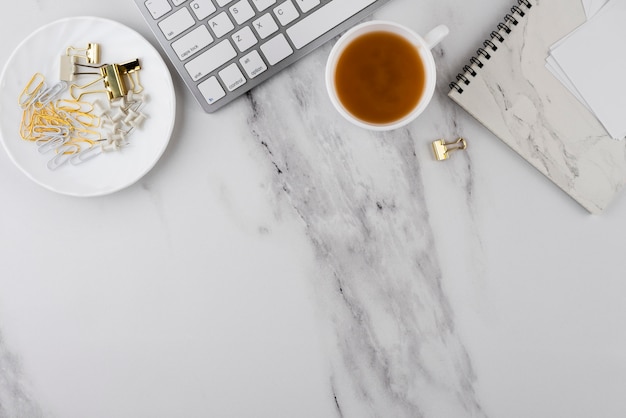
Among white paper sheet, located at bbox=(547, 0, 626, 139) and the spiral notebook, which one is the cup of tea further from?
white paper sheet, located at bbox=(547, 0, 626, 139)

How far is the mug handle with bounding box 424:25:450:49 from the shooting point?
0.58 meters

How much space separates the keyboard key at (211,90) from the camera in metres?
0.65

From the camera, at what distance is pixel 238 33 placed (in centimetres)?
65

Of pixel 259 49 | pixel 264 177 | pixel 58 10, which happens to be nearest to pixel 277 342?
pixel 264 177

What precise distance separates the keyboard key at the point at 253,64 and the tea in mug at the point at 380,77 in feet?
0.33

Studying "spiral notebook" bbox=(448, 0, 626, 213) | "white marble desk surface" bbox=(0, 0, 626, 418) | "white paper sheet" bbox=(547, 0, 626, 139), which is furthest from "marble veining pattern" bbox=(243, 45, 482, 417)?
"white paper sheet" bbox=(547, 0, 626, 139)

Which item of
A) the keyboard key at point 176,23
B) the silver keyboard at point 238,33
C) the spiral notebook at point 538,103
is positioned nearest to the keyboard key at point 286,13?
the silver keyboard at point 238,33

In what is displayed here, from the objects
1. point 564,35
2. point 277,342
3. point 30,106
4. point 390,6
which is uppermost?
point 30,106

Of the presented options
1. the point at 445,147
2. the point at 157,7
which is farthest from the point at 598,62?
the point at 157,7

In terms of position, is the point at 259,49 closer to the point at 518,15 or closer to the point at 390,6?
the point at 390,6

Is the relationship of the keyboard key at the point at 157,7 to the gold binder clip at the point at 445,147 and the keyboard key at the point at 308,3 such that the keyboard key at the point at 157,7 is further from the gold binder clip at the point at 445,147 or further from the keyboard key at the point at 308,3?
the gold binder clip at the point at 445,147

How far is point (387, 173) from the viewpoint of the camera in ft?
2.26

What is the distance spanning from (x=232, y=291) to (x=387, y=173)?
0.26m

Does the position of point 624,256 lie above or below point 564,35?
below
